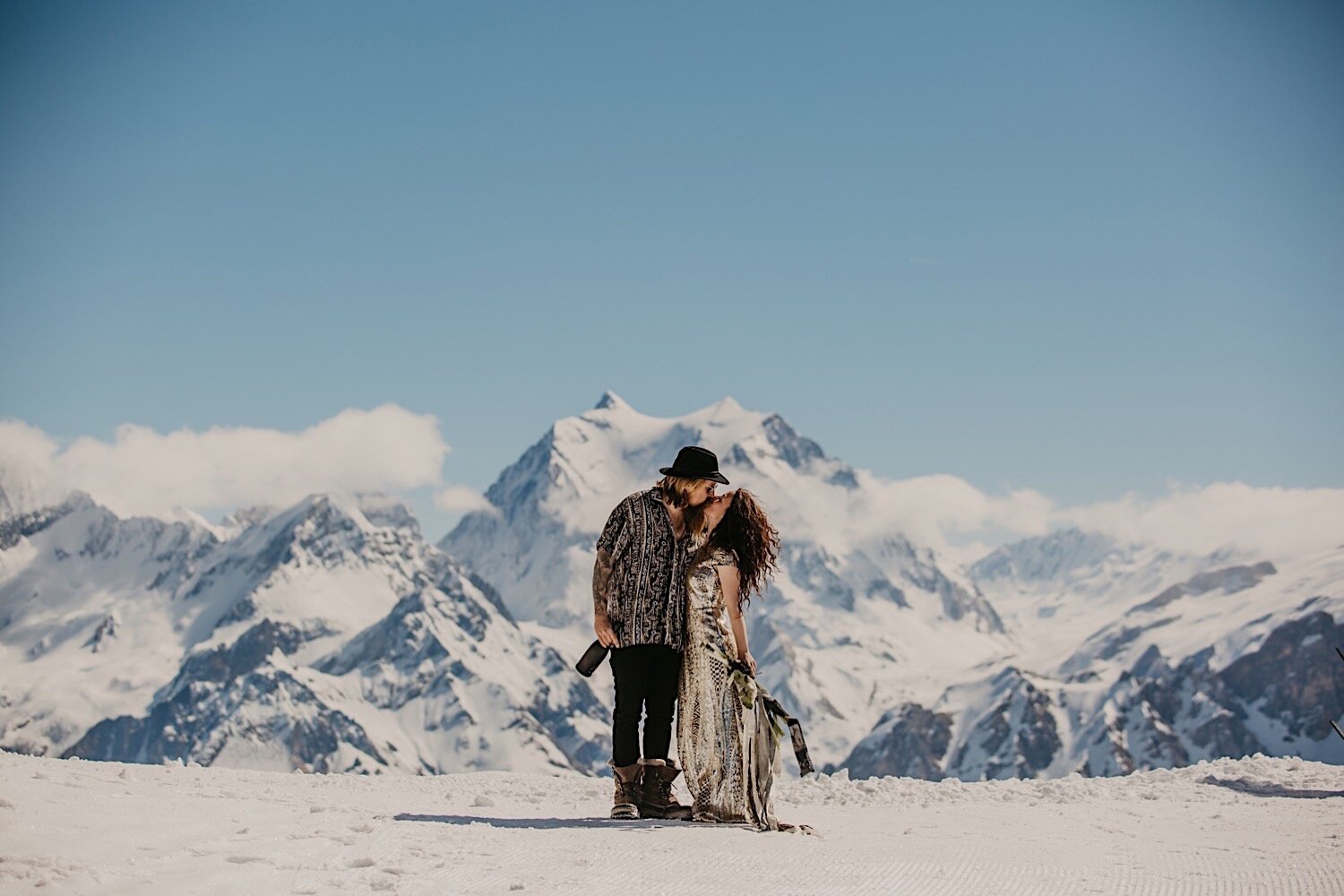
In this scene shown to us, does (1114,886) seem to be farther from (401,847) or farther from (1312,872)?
(401,847)

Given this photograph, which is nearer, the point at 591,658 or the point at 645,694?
the point at 645,694

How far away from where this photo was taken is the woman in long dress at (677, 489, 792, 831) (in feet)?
36.3

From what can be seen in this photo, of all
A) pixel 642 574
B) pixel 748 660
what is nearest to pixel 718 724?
pixel 748 660

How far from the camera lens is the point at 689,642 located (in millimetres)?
11320

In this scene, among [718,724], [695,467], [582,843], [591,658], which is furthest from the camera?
[591,658]

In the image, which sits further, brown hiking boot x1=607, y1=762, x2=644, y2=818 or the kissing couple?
brown hiking boot x1=607, y1=762, x2=644, y2=818

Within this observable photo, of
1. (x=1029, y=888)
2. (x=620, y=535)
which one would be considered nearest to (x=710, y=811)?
(x=620, y=535)

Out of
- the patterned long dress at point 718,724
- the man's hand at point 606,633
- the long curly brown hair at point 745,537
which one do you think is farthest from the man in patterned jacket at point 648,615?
the long curly brown hair at point 745,537

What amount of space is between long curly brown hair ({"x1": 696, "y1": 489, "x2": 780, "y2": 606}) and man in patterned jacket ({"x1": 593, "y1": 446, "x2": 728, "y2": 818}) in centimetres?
24

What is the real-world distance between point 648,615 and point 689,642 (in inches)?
16.1

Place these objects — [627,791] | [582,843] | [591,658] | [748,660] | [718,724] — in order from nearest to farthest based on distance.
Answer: [582,843], [718,724], [748,660], [627,791], [591,658]

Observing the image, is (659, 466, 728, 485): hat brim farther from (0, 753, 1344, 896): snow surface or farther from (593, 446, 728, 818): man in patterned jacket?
(0, 753, 1344, 896): snow surface

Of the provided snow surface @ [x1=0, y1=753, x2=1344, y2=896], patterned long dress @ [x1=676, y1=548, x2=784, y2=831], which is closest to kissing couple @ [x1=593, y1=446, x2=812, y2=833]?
patterned long dress @ [x1=676, y1=548, x2=784, y2=831]

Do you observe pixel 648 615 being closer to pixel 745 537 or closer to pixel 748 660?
pixel 748 660
